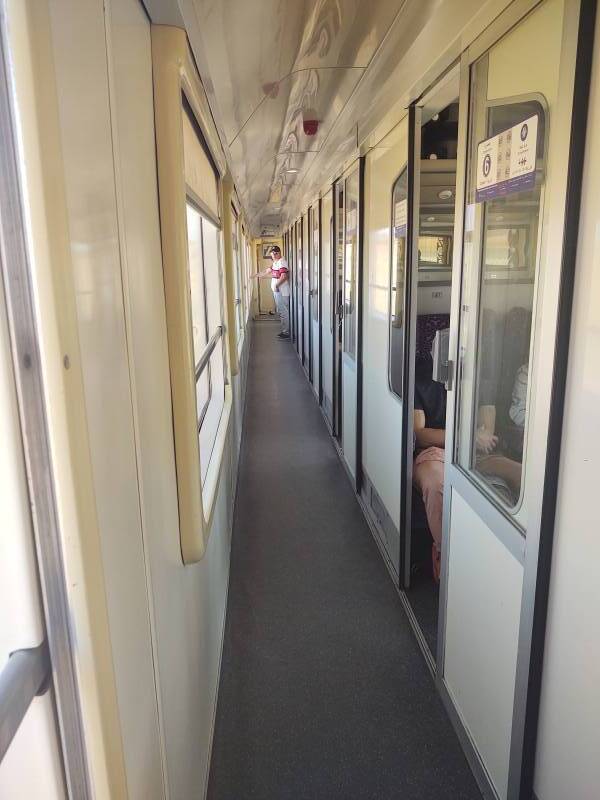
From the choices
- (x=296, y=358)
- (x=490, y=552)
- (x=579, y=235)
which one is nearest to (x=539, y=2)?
(x=579, y=235)

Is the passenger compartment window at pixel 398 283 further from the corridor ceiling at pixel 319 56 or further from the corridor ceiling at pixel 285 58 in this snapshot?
the corridor ceiling at pixel 285 58

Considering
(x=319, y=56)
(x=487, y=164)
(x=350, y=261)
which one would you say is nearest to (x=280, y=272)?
(x=350, y=261)

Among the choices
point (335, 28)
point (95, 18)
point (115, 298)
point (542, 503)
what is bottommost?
point (542, 503)

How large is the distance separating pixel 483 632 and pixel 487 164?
156 centimetres

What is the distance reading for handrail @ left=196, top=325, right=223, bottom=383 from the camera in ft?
8.44

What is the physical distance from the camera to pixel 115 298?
1009 millimetres

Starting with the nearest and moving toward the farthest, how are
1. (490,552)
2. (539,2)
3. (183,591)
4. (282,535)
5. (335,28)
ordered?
1. (539,2)
2. (183,591)
3. (490,552)
4. (335,28)
5. (282,535)

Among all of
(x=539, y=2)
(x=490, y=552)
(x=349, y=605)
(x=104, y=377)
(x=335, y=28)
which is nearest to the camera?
(x=104, y=377)

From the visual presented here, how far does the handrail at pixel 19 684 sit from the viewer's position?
0.62 m

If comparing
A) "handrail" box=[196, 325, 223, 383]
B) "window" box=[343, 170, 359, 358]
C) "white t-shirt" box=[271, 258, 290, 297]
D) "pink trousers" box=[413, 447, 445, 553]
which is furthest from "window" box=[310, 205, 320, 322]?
"white t-shirt" box=[271, 258, 290, 297]

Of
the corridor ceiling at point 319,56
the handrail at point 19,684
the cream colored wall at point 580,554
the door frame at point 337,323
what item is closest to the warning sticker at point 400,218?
the corridor ceiling at point 319,56

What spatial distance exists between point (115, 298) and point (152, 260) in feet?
1.32

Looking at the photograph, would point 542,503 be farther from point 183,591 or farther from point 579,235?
point 183,591

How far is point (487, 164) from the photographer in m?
1.81
